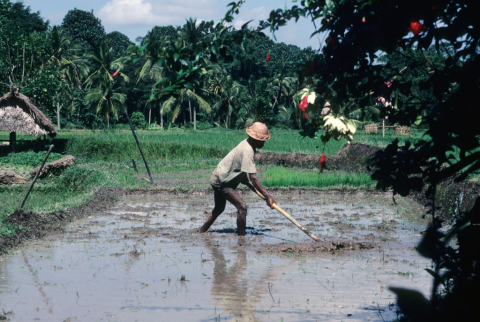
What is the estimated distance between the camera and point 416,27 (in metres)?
2.24

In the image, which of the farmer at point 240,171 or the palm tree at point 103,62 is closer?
the farmer at point 240,171

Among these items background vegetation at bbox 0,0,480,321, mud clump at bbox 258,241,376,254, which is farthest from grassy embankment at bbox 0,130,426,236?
background vegetation at bbox 0,0,480,321

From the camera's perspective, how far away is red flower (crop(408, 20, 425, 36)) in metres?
2.23

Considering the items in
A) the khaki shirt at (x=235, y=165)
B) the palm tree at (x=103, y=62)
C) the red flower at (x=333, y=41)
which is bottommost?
the khaki shirt at (x=235, y=165)

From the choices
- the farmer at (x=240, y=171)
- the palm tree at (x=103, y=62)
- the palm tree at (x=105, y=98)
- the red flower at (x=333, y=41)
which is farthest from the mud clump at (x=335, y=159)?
the palm tree at (x=103, y=62)

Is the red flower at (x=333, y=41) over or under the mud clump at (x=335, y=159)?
over

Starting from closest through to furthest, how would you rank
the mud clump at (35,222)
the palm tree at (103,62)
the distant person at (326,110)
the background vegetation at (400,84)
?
the background vegetation at (400,84)
the distant person at (326,110)
the mud clump at (35,222)
the palm tree at (103,62)

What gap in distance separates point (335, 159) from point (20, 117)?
1015 cm

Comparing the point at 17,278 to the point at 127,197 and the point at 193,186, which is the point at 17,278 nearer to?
Result: the point at 127,197

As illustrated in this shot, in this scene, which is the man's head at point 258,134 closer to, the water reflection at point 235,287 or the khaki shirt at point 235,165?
the khaki shirt at point 235,165

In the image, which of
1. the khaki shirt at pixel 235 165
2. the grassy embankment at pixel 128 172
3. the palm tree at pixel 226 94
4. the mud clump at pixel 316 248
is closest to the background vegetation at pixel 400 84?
the mud clump at pixel 316 248

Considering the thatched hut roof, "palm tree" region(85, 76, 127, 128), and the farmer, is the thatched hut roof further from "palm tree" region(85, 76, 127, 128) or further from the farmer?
"palm tree" region(85, 76, 127, 128)

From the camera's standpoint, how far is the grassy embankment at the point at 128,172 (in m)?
10.6

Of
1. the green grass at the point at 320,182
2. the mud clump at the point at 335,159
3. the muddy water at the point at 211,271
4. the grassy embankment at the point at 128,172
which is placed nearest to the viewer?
the muddy water at the point at 211,271
